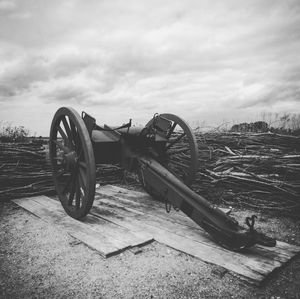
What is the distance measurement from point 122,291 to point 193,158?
1.94m

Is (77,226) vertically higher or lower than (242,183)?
lower

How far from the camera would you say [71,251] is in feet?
8.39

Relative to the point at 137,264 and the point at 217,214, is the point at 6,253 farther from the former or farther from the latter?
the point at 217,214

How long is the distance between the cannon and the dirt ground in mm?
346

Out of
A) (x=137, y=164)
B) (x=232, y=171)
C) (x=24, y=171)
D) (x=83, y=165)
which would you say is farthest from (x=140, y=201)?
(x=24, y=171)

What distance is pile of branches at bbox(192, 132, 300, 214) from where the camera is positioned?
362 cm

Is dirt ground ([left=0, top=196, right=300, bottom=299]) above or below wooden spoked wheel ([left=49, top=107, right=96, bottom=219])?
below

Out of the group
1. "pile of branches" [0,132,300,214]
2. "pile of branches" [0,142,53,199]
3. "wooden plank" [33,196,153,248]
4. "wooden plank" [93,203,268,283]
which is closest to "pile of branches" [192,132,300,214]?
"pile of branches" [0,132,300,214]

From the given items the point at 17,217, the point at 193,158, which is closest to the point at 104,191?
the point at 17,217

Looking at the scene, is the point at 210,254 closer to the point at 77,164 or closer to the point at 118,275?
the point at 118,275

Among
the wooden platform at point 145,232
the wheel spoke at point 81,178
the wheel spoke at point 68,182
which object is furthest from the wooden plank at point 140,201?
the wheel spoke at point 81,178

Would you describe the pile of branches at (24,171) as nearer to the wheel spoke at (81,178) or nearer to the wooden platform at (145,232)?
the wooden platform at (145,232)

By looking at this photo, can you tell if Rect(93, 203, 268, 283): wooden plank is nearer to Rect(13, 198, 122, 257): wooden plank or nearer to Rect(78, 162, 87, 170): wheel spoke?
Rect(13, 198, 122, 257): wooden plank

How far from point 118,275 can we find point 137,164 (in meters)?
1.43
